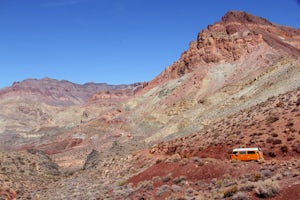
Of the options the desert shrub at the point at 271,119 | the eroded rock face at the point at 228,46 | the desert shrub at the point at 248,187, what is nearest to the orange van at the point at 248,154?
the desert shrub at the point at 271,119

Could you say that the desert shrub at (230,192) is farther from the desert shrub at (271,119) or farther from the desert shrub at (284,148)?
the desert shrub at (271,119)

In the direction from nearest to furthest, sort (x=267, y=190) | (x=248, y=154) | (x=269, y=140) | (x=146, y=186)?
1. (x=267, y=190)
2. (x=146, y=186)
3. (x=248, y=154)
4. (x=269, y=140)

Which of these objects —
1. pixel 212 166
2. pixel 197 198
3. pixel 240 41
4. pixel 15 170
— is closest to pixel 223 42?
pixel 240 41

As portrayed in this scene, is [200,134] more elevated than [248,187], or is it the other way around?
[200,134]

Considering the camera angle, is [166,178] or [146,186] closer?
[146,186]

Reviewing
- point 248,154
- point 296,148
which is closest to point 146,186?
point 248,154

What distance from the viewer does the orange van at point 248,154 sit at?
75.6ft

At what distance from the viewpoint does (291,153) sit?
2312 cm

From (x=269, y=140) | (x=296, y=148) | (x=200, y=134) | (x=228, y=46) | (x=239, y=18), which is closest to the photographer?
(x=296, y=148)

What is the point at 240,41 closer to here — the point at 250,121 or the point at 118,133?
the point at 118,133

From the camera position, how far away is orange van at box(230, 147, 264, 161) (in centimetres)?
2305

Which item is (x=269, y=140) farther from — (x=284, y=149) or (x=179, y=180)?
(x=179, y=180)

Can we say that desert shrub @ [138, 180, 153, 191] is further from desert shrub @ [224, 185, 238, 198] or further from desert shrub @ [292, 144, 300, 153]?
desert shrub @ [292, 144, 300, 153]

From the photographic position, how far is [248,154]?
23312mm
